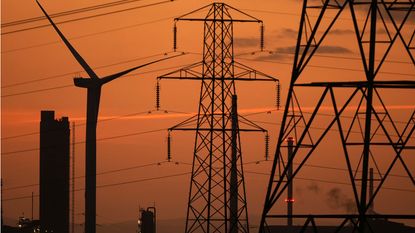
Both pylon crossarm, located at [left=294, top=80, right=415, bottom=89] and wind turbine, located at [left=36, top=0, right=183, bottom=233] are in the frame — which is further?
wind turbine, located at [left=36, top=0, right=183, bottom=233]

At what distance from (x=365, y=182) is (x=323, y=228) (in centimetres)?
10818

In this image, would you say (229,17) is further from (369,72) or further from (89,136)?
(369,72)

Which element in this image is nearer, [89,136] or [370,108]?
[370,108]

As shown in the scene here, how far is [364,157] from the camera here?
131 ft

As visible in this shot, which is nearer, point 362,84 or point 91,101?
point 362,84

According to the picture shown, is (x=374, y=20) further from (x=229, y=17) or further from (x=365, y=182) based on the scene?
(x=229, y=17)

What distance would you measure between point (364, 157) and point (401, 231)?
90.3 metres

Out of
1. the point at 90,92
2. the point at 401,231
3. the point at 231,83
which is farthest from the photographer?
the point at 401,231

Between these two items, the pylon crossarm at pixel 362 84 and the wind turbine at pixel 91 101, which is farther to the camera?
the wind turbine at pixel 91 101

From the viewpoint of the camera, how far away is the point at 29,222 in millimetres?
177875

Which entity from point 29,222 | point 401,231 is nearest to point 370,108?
point 401,231

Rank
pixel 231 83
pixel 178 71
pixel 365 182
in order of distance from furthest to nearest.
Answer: pixel 231 83 → pixel 178 71 → pixel 365 182

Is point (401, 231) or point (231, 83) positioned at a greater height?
point (231, 83)

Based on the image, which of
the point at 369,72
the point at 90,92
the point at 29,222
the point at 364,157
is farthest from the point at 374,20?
the point at 29,222
